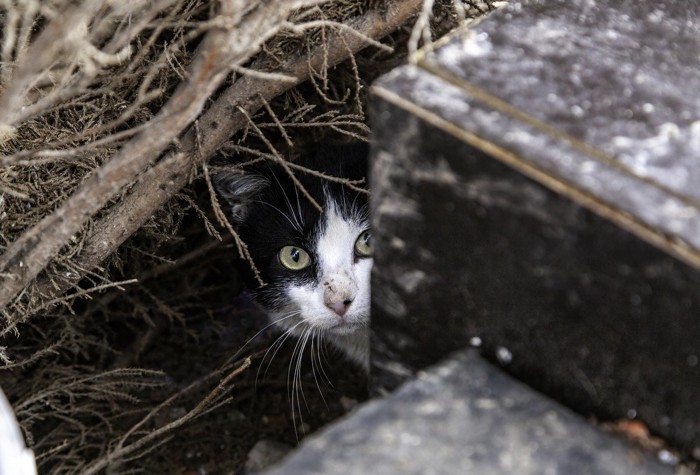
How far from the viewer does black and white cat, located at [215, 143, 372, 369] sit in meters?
2.10

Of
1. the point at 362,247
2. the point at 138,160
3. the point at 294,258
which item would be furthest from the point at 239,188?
the point at 138,160

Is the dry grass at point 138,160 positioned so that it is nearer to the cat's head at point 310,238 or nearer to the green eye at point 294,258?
the cat's head at point 310,238

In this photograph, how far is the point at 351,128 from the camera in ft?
8.16

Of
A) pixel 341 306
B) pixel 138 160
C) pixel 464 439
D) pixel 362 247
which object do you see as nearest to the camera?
pixel 464 439

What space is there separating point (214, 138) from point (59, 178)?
0.38 metres

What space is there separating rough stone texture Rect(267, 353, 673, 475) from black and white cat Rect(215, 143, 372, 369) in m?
0.86

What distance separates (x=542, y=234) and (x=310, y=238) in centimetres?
111

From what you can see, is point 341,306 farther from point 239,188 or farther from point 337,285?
point 239,188

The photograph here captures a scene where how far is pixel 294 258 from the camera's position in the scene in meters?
2.26

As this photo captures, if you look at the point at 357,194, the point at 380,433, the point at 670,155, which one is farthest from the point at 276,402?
the point at 670,155

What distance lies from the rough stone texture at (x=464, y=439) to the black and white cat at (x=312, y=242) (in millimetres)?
863

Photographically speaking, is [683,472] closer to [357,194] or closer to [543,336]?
[543,336]

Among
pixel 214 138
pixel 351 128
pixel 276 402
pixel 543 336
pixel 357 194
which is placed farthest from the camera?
pixel 276 402

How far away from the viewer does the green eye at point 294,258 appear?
2.23 metres
